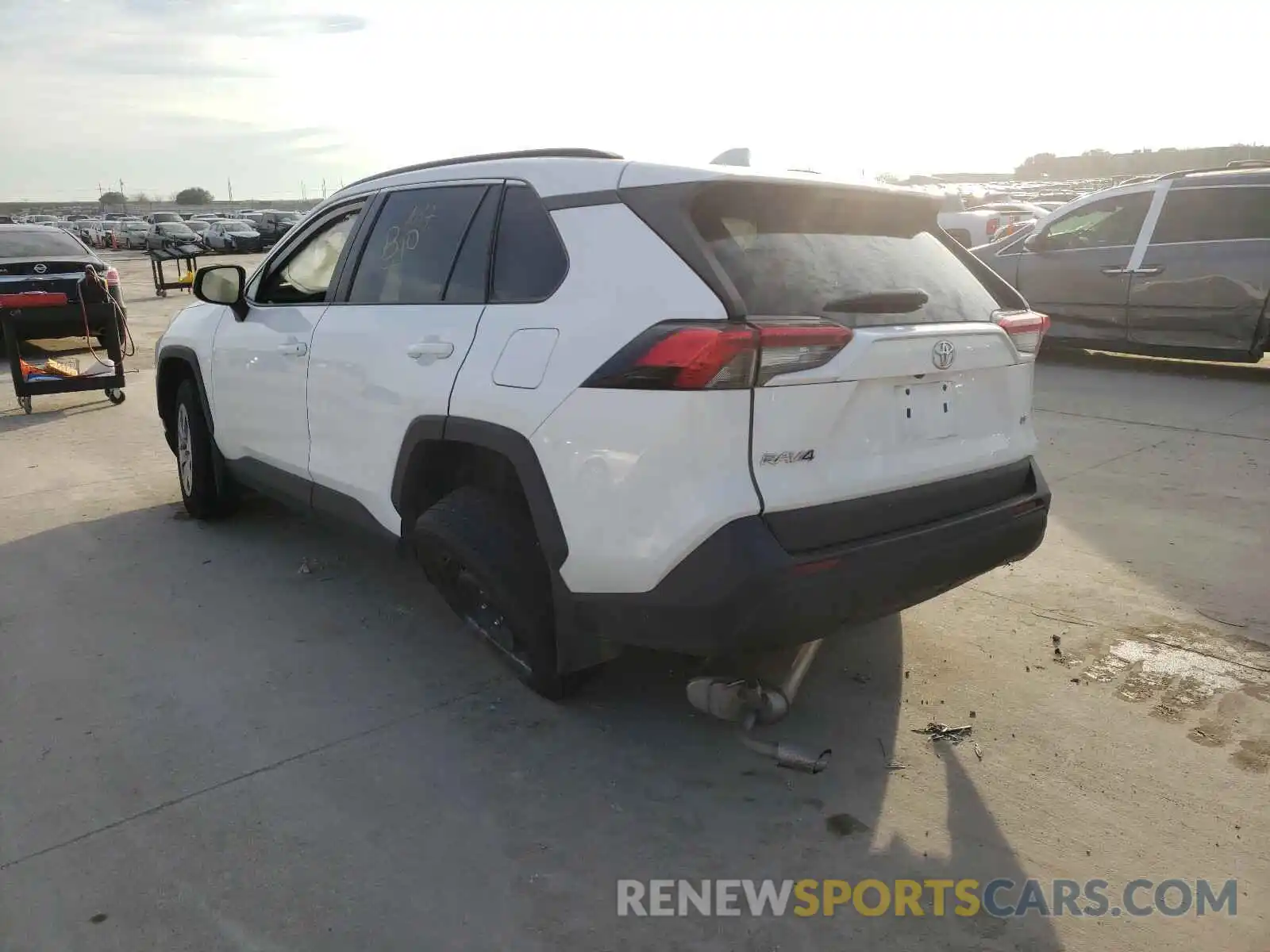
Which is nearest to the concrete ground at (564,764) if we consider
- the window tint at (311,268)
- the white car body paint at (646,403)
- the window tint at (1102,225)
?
the white car body paint at (646,403)

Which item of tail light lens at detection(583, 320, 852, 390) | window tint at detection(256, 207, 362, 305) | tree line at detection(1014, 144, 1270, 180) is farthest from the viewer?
tree line at detection(1014, 144, 1270, 180)

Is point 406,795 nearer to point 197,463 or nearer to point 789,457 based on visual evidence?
point 789,457

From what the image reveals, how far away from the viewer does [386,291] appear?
12.8ft

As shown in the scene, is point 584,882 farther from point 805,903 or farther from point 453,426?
point 453,426

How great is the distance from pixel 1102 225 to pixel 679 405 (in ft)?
30.0

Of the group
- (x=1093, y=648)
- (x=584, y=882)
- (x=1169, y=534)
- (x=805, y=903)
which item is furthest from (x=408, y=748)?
(x=1169, y=534)

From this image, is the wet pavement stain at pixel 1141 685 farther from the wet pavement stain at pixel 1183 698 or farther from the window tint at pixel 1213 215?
the window tint at pixel 1213 215

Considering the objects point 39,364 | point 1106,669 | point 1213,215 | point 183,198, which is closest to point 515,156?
point 1106,669

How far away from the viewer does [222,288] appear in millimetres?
4906

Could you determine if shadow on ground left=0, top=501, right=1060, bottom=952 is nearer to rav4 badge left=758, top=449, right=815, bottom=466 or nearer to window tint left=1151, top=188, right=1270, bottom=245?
rav4 badge left=758, top=449, right=815, bottom=466

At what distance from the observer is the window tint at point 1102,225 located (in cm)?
981

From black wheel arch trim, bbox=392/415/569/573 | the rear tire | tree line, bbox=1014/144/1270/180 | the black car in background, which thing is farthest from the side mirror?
tree line, bbox=1014/144/1270/180

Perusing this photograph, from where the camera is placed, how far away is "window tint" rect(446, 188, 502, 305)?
3.41 metres

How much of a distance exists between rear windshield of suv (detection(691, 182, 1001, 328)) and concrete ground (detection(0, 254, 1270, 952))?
137 centimetres
